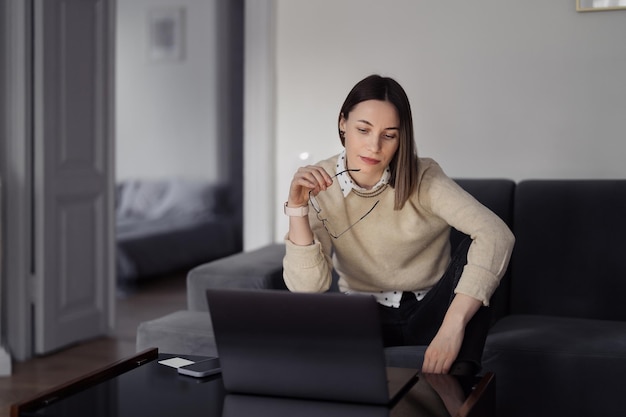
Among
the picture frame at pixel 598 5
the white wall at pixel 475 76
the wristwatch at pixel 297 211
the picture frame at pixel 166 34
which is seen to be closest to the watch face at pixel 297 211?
the wristwatch at pixel 297 211

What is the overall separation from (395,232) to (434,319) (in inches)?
9.8

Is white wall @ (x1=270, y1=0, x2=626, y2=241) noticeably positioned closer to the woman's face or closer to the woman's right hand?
the woman's face

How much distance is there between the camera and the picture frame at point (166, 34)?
680cm

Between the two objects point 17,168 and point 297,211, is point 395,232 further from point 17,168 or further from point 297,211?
point 17,168

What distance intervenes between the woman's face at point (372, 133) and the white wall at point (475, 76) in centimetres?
117

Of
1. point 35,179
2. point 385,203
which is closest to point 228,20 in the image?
point 35,179

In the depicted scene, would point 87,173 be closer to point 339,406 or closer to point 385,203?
point 385,203

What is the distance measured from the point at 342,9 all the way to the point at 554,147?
3.35 feet

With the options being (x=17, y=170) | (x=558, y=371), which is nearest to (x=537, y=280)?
(x=558, y=371)

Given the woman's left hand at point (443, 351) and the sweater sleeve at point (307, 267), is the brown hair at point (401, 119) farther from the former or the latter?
the woman's left hand at point (443, 351)

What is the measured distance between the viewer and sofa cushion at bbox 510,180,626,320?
2.59m

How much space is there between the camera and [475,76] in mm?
3072

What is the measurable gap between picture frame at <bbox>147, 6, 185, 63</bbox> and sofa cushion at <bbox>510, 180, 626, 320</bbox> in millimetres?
4712

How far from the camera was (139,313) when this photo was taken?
4500mm
